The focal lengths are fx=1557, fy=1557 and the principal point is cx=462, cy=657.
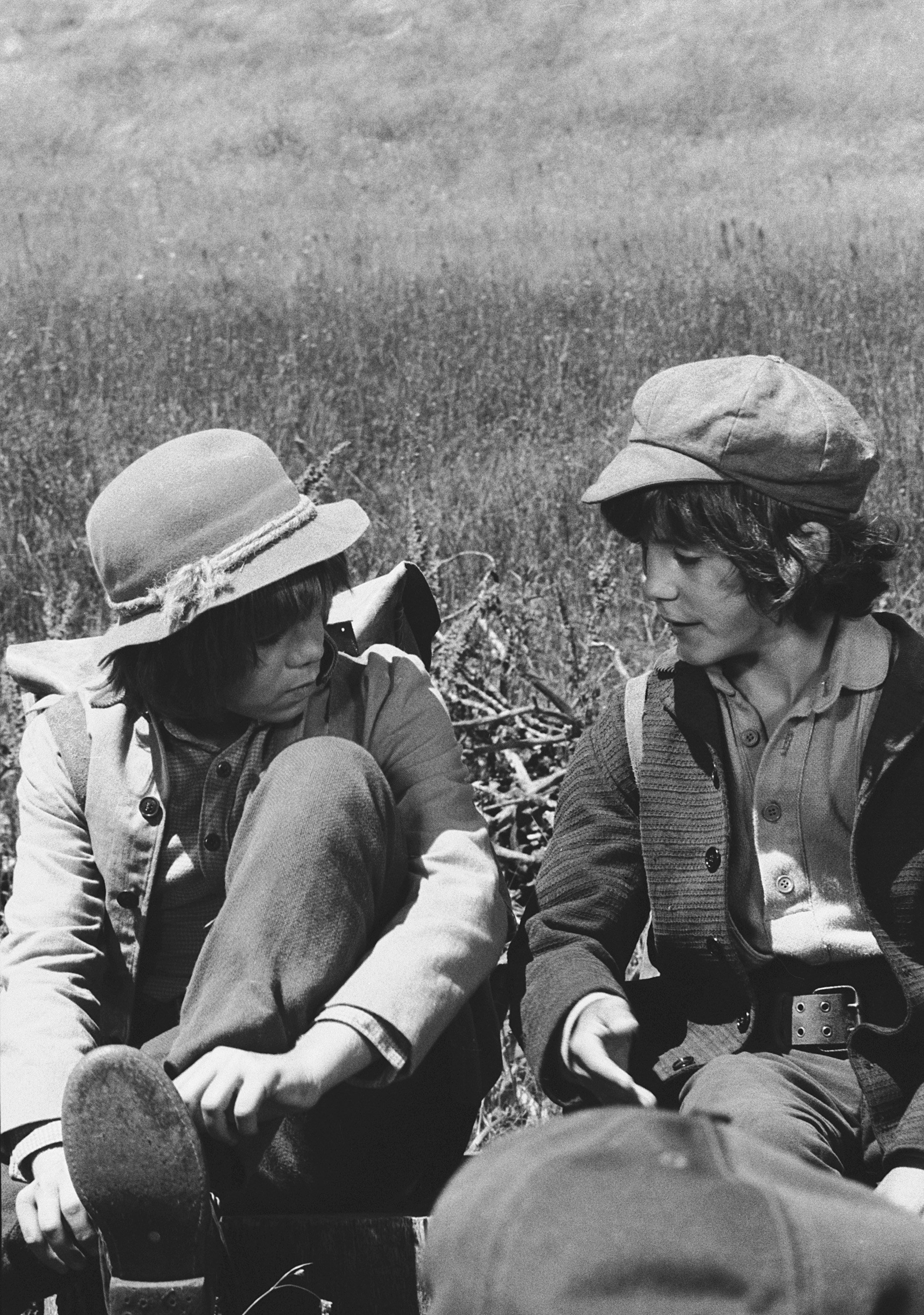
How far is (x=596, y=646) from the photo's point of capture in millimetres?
3986

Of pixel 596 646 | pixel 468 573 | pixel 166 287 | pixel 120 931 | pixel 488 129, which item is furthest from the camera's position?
pixel 488 129

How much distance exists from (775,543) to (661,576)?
0.56ft

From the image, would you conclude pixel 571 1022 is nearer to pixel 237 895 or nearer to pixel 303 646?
pixel 237 895

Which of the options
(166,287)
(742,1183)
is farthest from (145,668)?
(166,287)

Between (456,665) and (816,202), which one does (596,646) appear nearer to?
(456,665)

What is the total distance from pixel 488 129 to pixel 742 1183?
2424 centimetres

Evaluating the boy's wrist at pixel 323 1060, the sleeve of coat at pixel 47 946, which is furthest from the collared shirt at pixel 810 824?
the sleeve of coat at pixel 47 946

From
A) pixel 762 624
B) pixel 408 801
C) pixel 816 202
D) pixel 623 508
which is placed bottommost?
pixel 816 202

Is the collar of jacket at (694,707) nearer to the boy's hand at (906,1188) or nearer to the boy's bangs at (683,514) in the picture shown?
the boy's bangs at (683,514)

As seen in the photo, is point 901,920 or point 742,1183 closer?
point 742,1183

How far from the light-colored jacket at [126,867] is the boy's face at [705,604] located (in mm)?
378

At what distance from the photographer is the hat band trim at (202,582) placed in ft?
6.97

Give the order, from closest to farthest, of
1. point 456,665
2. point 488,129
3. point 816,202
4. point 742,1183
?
point 742,1183 → point 456,665 → point 816,202 → point 488,129

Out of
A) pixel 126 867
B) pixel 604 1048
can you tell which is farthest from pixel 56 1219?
pixel 604 1048
